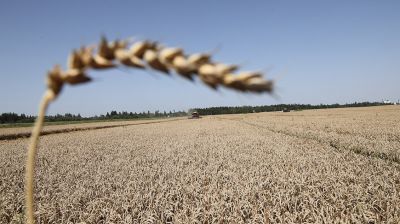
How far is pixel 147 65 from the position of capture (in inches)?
27.0

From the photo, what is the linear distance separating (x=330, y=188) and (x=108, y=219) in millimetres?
4023

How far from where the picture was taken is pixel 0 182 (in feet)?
32.2

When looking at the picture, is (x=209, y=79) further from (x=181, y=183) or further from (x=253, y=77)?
(x=181, y=183)

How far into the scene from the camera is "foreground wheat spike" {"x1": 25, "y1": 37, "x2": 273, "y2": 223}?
641 mm

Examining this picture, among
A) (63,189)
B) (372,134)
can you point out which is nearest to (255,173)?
(63,189)

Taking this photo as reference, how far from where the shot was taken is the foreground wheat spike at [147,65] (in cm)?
64

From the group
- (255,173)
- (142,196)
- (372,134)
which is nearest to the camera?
(142,196)

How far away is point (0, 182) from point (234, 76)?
10626 mm

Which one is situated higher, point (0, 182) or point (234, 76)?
point (234, 76)

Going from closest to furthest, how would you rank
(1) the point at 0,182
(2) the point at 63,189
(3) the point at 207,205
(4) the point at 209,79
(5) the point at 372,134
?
(4) the point at 209,79 < (3) the point at 207,205 < (2) the point at 63,189 < (1) the point at 0,182 < (5) the point at 372,134

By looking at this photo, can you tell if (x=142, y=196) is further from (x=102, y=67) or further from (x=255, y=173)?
(x=102, y=67)

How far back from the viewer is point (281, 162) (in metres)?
10.7

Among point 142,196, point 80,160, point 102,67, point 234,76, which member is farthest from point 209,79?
point 80,160

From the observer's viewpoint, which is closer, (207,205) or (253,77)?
(253,77)
